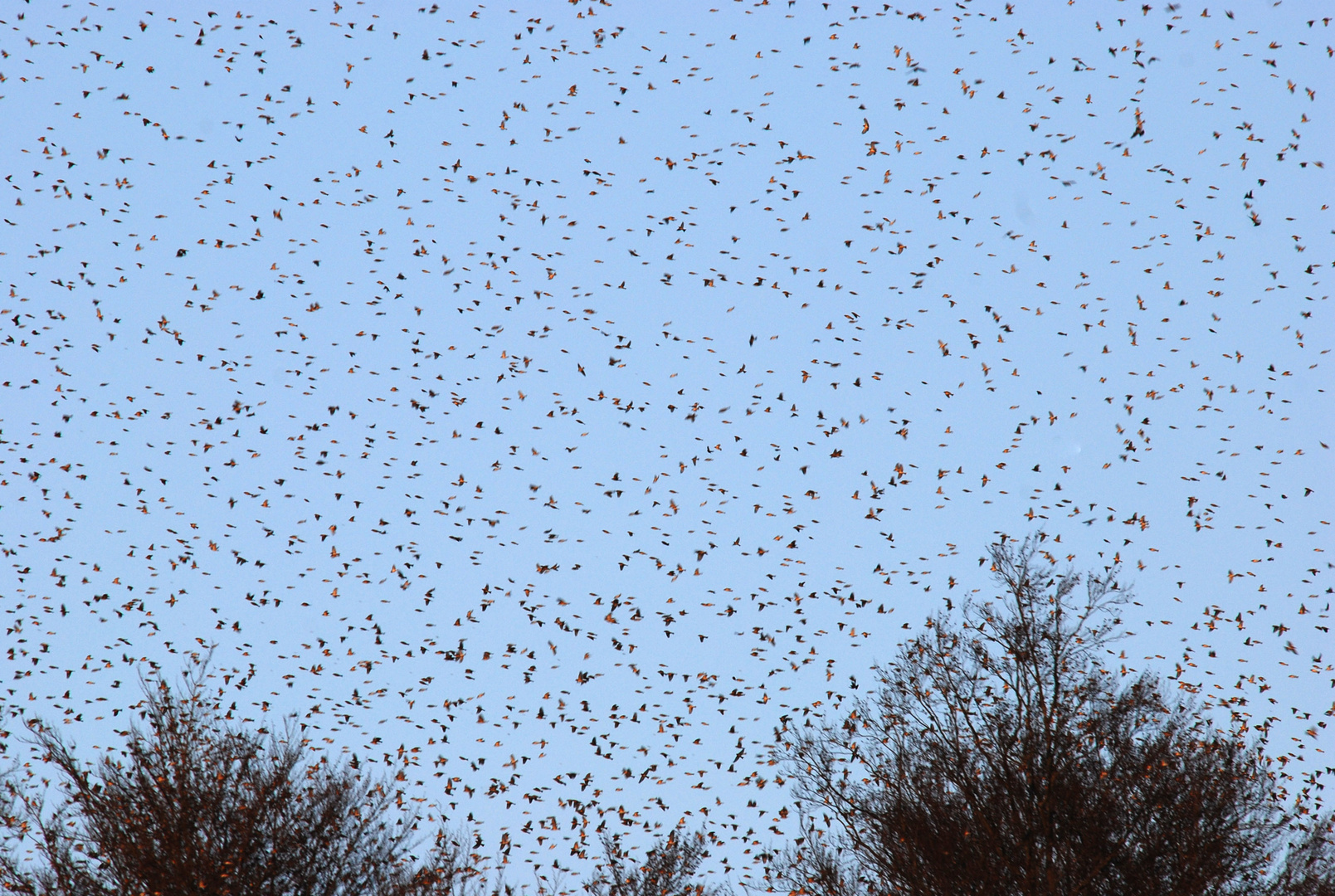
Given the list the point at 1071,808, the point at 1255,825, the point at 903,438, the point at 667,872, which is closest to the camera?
the point at 1071,808

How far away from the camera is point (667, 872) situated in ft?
88.7

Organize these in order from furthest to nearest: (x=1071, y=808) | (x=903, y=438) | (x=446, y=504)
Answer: (x=446, y=504), (x=903, y=438), (x=1071, y=808)

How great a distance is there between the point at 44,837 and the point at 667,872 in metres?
13.9

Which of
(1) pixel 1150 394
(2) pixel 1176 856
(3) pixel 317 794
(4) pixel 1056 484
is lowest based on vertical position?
(2) pixel 1176 856

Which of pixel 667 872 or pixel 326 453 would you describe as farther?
pixel 667 872

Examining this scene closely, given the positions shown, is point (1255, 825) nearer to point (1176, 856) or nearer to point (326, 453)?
point (1176, 856)

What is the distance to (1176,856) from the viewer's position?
1825 centimetres

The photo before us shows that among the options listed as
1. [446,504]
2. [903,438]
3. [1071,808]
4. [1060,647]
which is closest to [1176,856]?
[1071,808]

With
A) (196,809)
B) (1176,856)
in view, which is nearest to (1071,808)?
(1176,856)

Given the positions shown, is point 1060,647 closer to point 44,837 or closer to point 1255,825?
point 1255,825

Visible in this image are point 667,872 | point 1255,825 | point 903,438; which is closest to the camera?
point 1255,825

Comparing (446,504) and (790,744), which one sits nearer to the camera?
(790,744)

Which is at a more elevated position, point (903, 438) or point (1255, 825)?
point (903, 438)

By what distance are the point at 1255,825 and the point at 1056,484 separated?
6.99m
